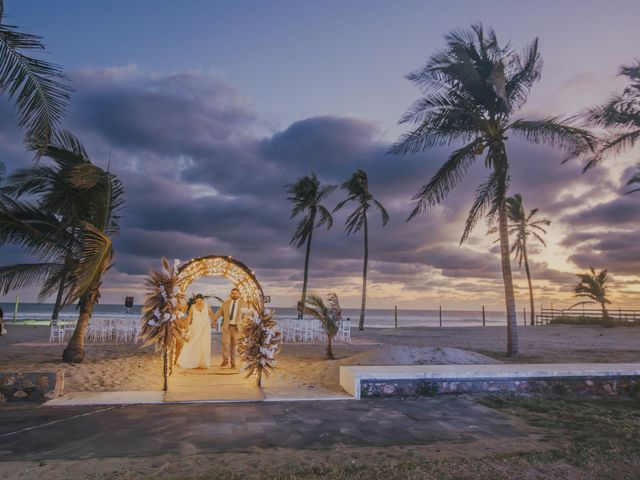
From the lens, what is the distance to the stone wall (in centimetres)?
784

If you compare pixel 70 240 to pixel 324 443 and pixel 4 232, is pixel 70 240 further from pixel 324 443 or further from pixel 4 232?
pixel 324 443

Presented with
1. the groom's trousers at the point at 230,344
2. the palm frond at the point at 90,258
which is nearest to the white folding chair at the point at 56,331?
the palm frond at the point at 90,258

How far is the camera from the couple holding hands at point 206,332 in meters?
11.1

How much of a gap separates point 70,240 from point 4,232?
1328 millimetres

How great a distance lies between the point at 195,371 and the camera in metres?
10.7

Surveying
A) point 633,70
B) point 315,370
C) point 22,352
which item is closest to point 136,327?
point 22,352

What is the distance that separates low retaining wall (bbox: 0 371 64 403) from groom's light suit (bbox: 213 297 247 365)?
4369 mm

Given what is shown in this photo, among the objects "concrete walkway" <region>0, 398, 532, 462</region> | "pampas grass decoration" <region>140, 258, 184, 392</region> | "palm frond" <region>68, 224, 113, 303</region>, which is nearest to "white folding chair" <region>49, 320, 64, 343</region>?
"palm frond" <region>68, 224, 113, 303</region>

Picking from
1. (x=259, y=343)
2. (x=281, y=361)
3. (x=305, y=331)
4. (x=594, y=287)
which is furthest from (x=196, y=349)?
(x=594, y=287)

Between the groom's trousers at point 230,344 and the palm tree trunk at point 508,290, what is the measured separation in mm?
7967

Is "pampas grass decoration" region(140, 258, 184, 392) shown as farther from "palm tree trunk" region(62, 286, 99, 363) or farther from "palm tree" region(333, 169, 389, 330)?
"palm tree" region(333, 169, 389, 330)

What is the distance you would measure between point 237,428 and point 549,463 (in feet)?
11.7

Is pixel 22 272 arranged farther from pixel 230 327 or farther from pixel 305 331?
pixel 305 331

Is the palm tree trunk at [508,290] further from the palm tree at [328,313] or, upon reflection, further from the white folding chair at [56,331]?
the white folding chair at [56,331]
